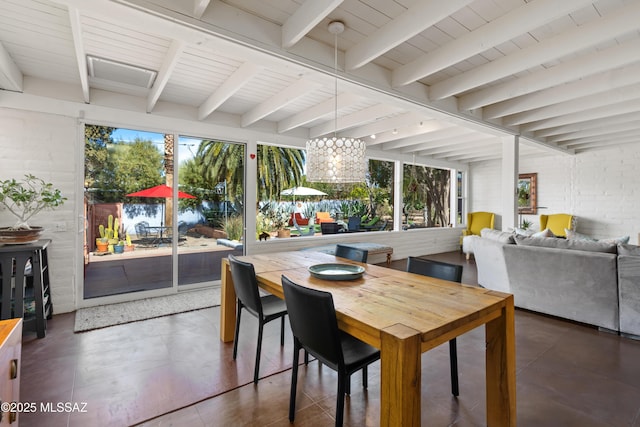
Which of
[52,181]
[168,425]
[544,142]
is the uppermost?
[544,142]

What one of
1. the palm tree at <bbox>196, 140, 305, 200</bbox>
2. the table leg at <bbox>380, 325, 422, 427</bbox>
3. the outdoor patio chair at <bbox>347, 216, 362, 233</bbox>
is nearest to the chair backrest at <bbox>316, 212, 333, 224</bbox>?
the outdoor patio chair at <bbox>347, 216, 362, 233</bbox>

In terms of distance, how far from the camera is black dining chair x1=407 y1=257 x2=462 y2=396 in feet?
6.82

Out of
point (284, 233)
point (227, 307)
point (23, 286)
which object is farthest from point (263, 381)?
point (284, 233)

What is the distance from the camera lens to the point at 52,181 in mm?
3424

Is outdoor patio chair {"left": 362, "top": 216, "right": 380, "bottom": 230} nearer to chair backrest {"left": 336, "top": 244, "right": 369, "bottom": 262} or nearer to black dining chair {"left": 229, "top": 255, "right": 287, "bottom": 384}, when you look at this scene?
chair backrest {"left": 336, "top": 244, "right": 369, "bottom": 262}

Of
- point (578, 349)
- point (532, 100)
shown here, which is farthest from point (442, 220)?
point (578, 349)

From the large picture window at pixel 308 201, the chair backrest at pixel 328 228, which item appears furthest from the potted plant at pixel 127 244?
the chair backrest at pixel 328 228

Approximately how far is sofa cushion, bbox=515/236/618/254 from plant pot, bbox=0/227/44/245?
16.6ft

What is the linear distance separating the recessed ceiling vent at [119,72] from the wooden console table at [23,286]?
1.79 metres

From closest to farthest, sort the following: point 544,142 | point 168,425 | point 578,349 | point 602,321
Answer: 1. point 168,425
2. point 578,349
3. point 602,321
4. point 544,142

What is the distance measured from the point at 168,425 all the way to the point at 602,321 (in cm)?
384

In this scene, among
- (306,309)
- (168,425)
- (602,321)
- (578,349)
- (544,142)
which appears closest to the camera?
(306,309)

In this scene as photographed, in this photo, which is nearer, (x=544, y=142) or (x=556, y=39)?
(x=556, y=39)

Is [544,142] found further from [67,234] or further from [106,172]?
[67,234]
